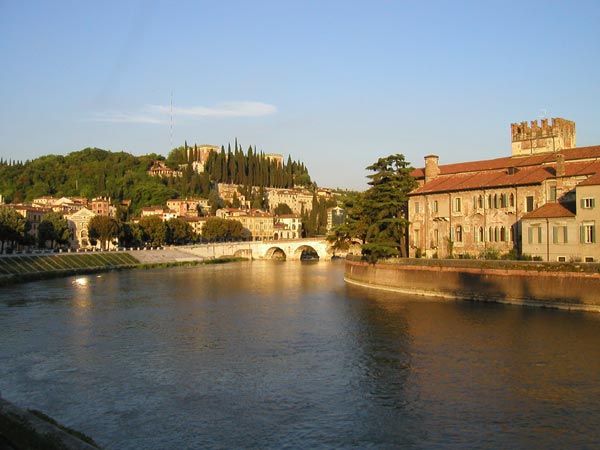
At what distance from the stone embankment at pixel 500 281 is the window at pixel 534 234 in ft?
8.99

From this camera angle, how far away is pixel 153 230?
84562 mm

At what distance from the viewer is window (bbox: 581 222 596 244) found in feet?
99.6

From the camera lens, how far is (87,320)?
28.6 m

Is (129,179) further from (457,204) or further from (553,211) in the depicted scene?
(553,211)

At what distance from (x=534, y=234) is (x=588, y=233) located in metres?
3.19

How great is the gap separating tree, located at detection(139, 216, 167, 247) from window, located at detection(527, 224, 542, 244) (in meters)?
59.2

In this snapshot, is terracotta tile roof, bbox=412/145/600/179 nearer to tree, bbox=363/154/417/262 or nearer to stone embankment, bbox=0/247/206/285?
tree, bbox=363/154/417/262

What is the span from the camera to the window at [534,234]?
109ft

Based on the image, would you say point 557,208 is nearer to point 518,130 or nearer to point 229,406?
point 518,130

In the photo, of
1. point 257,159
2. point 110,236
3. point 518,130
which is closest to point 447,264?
point 518,130

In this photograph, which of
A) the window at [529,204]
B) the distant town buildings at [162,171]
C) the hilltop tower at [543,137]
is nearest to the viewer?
the window at [529,204]

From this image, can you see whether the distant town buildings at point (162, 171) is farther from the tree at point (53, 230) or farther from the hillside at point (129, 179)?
the tree at point (53, 230)

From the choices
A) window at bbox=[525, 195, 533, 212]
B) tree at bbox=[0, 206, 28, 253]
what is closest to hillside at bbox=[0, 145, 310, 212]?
tree at bbox=[0, 206, 28, 253]

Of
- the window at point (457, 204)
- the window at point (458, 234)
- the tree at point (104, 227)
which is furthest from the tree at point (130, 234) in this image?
the window at point (458, 234)
